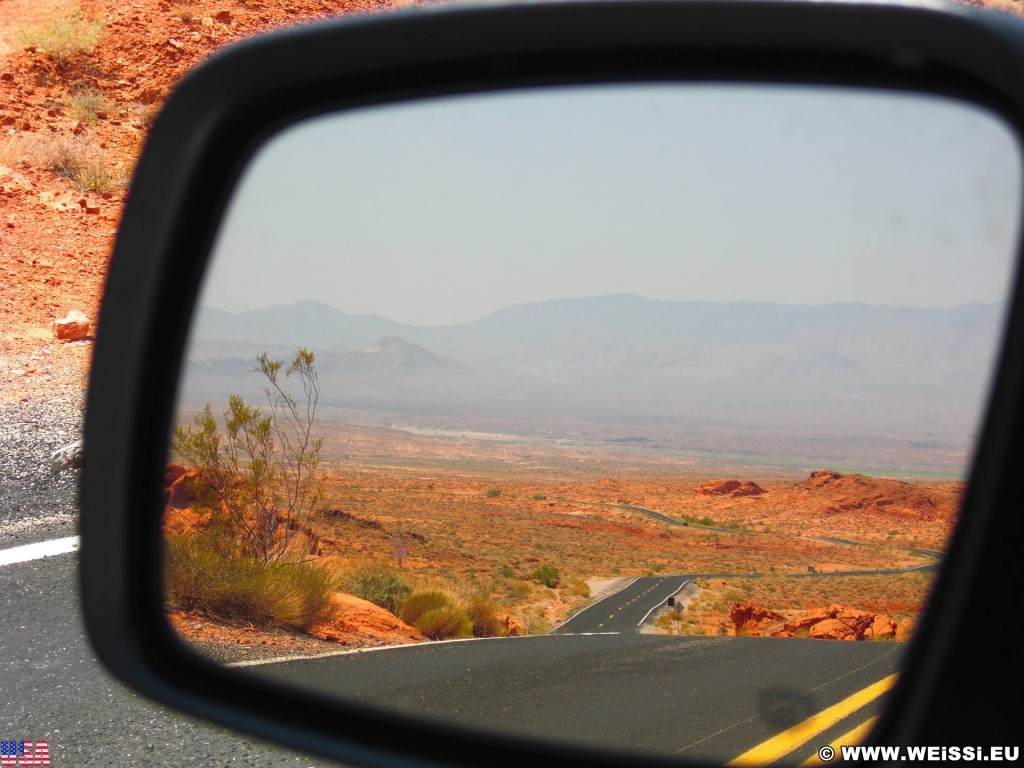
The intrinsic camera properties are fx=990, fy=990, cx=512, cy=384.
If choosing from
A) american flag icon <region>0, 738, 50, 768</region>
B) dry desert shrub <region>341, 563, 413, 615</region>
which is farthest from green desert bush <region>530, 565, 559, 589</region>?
american flag icon <region>0, 738, 50, 768</region>

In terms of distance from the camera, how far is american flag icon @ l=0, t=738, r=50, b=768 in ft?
13.5

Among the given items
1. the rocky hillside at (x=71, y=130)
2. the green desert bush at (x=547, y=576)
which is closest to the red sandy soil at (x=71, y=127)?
the rocky hillside at (x=71, y=130)

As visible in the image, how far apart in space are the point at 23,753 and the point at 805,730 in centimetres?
354

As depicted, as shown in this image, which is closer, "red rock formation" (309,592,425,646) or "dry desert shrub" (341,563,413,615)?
"red rock formation" (309,592,425,646)

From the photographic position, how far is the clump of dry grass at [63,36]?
31234 mm

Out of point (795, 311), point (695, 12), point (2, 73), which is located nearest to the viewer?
point (695, 12)

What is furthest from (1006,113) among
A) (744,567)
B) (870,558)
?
(744,567)

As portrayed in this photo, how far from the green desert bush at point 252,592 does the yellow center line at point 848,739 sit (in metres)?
4.24

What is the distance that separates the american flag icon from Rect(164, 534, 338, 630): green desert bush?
1.21m

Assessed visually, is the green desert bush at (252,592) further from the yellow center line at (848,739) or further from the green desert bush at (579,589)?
the yellow center line at (848,739)

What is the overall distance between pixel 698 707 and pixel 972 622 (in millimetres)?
1404

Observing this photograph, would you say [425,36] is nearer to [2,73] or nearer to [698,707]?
[698,707]

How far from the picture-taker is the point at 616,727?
2.52 m

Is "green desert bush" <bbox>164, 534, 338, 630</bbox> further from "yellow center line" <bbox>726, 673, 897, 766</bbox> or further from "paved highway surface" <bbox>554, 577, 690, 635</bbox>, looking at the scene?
"yellow center line" <bbox>726, 673, 897, 766</bbox>
